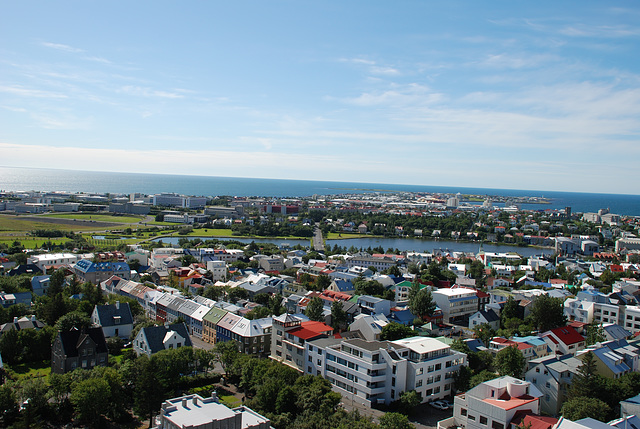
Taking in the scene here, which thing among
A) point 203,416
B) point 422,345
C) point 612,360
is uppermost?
point 203,416

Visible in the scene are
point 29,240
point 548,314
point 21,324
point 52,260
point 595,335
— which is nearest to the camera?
point 21,324

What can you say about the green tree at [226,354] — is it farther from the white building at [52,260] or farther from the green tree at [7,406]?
Answer: the white building at [52,260]

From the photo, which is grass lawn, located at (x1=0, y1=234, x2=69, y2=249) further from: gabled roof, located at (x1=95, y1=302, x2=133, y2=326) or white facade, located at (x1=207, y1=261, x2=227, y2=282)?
gabled roof, located at (x1=95, y1=302, x2=133, y2=326)

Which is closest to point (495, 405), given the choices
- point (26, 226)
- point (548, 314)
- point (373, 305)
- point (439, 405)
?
point (439, 405)

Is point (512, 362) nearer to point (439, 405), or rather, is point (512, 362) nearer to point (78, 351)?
point (439, 405)

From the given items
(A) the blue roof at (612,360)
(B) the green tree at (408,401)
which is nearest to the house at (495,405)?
(B) the green tree at (408,401)
